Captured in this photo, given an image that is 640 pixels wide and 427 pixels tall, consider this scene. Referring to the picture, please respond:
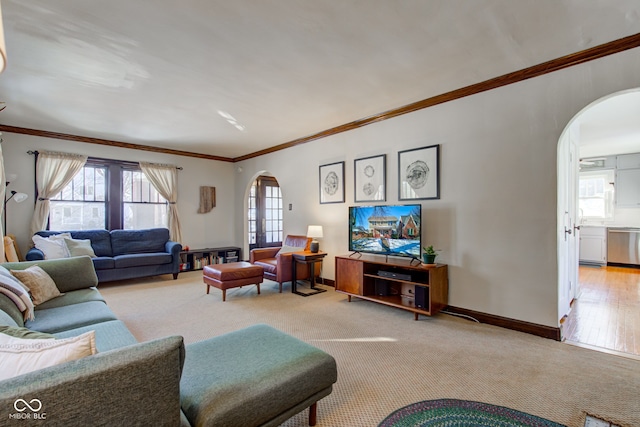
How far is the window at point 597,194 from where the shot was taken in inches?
262

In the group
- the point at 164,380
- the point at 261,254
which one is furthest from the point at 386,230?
the point at 164,380

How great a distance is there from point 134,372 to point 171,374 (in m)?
0.12

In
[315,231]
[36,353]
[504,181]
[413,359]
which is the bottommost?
[413,359]

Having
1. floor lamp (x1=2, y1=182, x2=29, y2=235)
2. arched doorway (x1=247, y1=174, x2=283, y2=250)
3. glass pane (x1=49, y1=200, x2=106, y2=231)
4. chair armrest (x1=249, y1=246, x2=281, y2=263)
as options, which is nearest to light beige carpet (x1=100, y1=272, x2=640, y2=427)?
chair armrest (x1=249, y1=246, x2=281, y2=263)

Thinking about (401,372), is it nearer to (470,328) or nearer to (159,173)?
(470,328)

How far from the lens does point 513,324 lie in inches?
121

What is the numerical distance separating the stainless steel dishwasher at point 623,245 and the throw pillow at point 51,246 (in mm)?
10191

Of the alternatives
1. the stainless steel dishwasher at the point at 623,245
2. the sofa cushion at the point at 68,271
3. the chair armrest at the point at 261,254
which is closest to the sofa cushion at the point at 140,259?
the chair armrest at the point at 261,254

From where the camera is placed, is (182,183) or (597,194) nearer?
(182,183)

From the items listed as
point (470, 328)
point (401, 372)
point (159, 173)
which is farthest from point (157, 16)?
point (159, 173)

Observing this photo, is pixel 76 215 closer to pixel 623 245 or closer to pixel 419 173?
pixel 419 173

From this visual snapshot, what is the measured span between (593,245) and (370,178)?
5699 millimetres

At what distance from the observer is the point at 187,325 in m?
3.27

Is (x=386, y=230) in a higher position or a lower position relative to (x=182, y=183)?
lower
